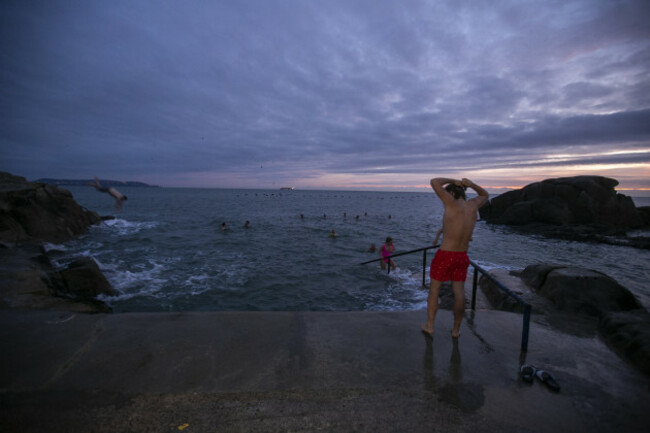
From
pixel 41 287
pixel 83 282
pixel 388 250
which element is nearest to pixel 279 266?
pixel 388 250

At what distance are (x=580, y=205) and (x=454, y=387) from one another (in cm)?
3457

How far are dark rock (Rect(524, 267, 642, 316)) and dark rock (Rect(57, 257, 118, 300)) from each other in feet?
37.4

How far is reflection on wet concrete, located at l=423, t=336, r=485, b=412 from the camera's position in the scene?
2590 millimetres

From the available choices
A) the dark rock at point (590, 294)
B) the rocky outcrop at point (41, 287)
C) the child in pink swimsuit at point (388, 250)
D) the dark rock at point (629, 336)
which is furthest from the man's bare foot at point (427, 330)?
the child in pink swimsuit at point (388, 250)

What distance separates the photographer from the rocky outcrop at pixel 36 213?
13.3m

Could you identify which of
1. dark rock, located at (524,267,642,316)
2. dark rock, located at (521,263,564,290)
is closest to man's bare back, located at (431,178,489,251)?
dark rock, located at (524,267,642,316)

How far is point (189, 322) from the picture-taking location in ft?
13.0

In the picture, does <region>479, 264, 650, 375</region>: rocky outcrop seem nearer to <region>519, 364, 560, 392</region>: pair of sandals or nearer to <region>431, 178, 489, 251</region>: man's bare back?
<region>519, 364, 560, 392</region>: pair of sandals

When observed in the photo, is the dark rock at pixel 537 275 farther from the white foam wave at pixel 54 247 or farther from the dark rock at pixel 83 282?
the white foam wave at pixel 54 247

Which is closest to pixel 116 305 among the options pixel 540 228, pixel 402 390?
pixel 402 390

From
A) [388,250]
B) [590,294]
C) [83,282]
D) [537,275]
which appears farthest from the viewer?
[388,250]

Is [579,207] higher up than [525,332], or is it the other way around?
[579,207]

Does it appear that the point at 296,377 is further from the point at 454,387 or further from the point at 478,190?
the point at 478,190

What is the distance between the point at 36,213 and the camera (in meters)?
15.3
